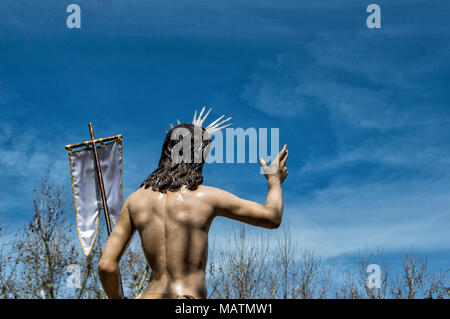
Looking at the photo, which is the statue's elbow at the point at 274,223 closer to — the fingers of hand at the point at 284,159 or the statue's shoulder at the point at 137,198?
the fingers of hand at the point at 284,159

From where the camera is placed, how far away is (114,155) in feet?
27.6

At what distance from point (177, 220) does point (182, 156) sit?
610 millimetres

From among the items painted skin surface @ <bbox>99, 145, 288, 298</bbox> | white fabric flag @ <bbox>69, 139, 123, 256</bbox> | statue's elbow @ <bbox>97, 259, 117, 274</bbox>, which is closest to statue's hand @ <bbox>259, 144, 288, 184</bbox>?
painted skin surface @ <bbox>99, 145, 288, 298</bbox>

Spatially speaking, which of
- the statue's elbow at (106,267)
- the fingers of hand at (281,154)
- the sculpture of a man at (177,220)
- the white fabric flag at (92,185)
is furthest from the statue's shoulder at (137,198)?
the white fabric flag at (92,185)

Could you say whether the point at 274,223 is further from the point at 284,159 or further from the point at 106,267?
the point at 106,267

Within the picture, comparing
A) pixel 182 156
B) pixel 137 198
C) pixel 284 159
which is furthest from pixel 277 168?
pixel 137 198

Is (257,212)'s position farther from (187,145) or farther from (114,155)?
(114,155)

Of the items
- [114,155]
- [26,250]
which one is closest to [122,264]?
[26,250]

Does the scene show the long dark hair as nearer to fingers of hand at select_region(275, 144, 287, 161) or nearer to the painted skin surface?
the painted skin surface

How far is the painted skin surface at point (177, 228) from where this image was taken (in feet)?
12.1

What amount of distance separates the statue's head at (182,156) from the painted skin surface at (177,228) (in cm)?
12
